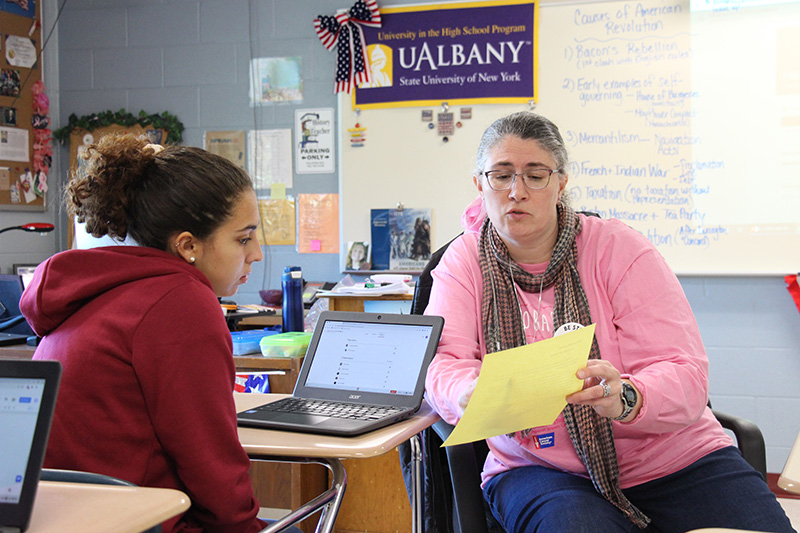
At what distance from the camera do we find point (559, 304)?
1.54 meters

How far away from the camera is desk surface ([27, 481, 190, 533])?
75 cm

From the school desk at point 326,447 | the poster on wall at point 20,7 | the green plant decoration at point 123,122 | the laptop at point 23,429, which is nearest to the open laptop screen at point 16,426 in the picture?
the laptop at point 23,429

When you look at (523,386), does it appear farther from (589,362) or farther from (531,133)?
(531,133)

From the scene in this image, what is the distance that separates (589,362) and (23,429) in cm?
85

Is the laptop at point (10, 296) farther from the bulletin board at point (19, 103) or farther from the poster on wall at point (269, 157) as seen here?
the poster on wall at point (269, 157)

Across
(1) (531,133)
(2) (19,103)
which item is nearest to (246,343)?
(1) (531,133)

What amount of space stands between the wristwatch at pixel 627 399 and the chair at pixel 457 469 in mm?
302

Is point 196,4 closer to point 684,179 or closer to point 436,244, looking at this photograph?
point 436,244

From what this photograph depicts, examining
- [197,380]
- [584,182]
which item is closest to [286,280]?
[197,380]

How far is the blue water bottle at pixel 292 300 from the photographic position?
2289 mm

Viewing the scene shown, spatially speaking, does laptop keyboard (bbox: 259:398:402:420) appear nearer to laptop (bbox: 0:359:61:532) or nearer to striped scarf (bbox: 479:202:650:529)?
striped scarf (bbox: 479:202:650:529)

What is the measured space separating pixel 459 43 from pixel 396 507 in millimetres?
2180

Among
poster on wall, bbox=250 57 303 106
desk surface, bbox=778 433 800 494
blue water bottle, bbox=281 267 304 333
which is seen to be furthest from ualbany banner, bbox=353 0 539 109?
desk surface, bbox=778 433 800 494

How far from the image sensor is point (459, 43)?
343cm
